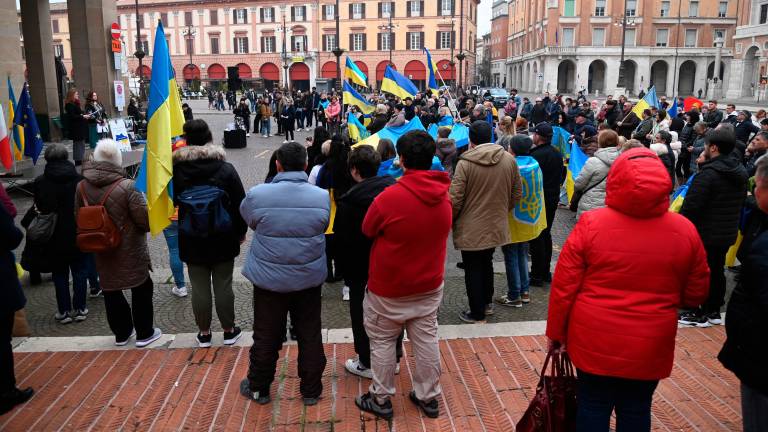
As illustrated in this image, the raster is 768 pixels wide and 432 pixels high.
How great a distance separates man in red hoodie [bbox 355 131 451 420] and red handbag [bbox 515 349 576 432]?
85cm

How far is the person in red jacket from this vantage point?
106 inches

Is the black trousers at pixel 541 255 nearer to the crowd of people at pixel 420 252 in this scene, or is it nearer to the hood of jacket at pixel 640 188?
the crowd of people at pixel 420 252

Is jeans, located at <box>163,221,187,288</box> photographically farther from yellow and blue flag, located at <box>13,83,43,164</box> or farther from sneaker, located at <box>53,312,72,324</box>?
yellow and blue flag, located at <box>13,83,43,164</box>

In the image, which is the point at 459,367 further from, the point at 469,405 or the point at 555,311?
the point at 555,311

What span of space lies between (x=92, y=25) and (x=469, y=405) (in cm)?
1995

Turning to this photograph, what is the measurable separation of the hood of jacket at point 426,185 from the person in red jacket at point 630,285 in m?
0.92

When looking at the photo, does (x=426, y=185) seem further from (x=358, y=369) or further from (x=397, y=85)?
(x=397, y=85)

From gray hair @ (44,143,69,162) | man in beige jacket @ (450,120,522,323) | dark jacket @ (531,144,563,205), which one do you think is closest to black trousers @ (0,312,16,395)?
gray hair @ (44,143,69,162)

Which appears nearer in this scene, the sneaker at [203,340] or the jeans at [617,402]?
the jeans at [617,402]

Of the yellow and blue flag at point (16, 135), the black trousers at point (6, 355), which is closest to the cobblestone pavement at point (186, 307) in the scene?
the black trousers at point (6, 355)

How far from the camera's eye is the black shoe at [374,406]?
380cm

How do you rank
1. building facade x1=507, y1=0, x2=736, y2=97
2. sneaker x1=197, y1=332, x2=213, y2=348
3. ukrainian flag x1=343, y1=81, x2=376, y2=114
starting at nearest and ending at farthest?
1. sneaker x1=197, y1=332, x2=213, y2=348
2. ukrainian flag x1=343, y1=81, x2=376, y2=114
3. building facade x1=507, y1=0, x2=736, y2=97

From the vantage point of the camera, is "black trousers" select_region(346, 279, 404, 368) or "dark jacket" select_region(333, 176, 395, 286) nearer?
"dark jacket" select_region(333, 176, 395, 286)

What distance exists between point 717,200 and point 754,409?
2.87m
